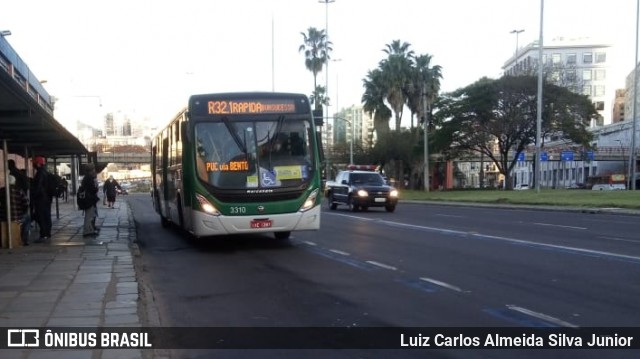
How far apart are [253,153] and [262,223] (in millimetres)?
1440

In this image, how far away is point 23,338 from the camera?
6047 millimetres

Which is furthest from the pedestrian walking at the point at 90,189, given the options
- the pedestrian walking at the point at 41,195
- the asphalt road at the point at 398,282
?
the asphalt road at the point at 398,282

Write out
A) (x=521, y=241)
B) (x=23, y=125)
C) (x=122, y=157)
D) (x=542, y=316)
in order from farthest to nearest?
(x=122, y=157)
(x=521, y=241)
(x=23, y=125)
(x=542, y=316)

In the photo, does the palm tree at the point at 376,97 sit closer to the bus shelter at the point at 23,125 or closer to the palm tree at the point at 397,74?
the palm tree at the point at 397,74

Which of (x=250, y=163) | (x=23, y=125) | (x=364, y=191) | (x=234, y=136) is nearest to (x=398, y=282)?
(x=250, y=163)

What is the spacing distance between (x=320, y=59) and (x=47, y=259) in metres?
54.9

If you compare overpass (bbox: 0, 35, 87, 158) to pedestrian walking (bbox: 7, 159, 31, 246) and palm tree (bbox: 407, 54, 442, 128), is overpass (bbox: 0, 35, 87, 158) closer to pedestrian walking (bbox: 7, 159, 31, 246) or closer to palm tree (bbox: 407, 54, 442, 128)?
pedestrian walking (bbox: 7, 159, 31, 246)

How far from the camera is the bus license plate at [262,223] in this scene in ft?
42.1

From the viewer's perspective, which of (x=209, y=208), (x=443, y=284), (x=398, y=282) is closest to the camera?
(x=443, y=284)

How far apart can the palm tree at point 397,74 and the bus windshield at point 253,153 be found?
154 feet

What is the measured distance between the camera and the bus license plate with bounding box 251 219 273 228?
12.8 metres

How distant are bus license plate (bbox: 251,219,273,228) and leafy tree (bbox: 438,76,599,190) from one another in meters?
44.7

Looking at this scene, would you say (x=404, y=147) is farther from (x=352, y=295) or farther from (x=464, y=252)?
(x=352, y=295)

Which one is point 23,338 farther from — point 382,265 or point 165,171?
point 165,171
